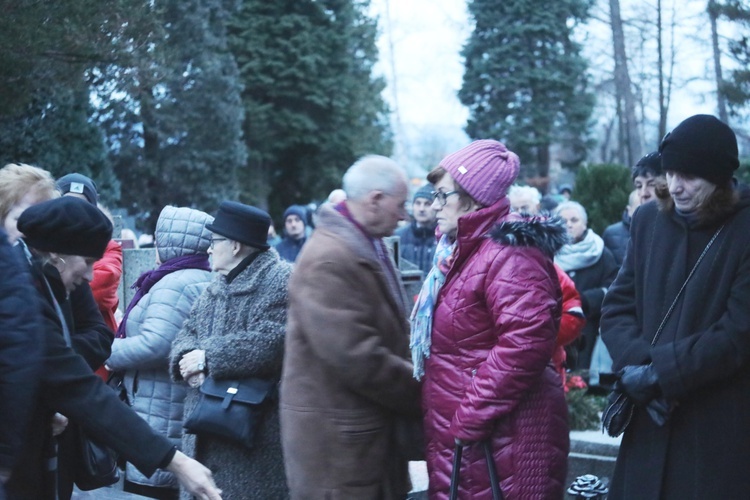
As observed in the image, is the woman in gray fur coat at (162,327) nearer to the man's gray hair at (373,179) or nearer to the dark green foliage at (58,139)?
the man's gray hair at (373,179)

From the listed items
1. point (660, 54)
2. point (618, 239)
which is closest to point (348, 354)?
point (618, 239)

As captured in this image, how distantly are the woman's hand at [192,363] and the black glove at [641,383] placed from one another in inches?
79.1

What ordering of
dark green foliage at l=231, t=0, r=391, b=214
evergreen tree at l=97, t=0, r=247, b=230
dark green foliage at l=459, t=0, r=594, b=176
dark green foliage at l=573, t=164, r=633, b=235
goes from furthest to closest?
dark green foliage at l=459, t=0, r=594, b=176 → dark green foliage at l=231, t=0, r=391, b=214 → evergreen tree at l=97, t=0, r=247, b=230 → dark green foliage at l=573, t=164, r=633, b=235

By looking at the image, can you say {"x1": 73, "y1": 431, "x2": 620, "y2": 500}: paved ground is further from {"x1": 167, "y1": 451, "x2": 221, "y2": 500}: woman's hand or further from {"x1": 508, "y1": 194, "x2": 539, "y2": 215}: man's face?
{"x1": 167, "y1": 451, "x2": 221, "y2": 500}: woman's hand

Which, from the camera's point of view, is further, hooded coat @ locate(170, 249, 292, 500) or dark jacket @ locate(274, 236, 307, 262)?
dark jacket @ locate(274, 236, 307, 262)

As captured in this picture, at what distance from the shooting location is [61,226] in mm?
3443

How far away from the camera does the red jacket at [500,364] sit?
3.61 meters

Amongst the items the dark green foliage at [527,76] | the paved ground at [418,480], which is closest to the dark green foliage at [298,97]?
the dark green foliage at [527,76]

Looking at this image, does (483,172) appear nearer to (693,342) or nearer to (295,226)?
(693,342)

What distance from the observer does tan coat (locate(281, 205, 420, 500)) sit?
3594 mm

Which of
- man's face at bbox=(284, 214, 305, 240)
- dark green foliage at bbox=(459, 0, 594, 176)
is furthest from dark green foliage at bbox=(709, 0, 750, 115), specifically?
dark green foliage at bbox=(459, 0, 594, 176)

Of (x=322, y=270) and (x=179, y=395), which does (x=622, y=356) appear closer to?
(x=322, y=270)

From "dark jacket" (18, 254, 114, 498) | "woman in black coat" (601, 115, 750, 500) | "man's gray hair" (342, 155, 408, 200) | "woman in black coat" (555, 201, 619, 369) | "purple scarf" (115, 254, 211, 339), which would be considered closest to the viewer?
"dark jacket" (18, 254, 114, 498)

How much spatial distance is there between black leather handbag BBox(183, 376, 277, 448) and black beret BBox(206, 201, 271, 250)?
2.30 feet
